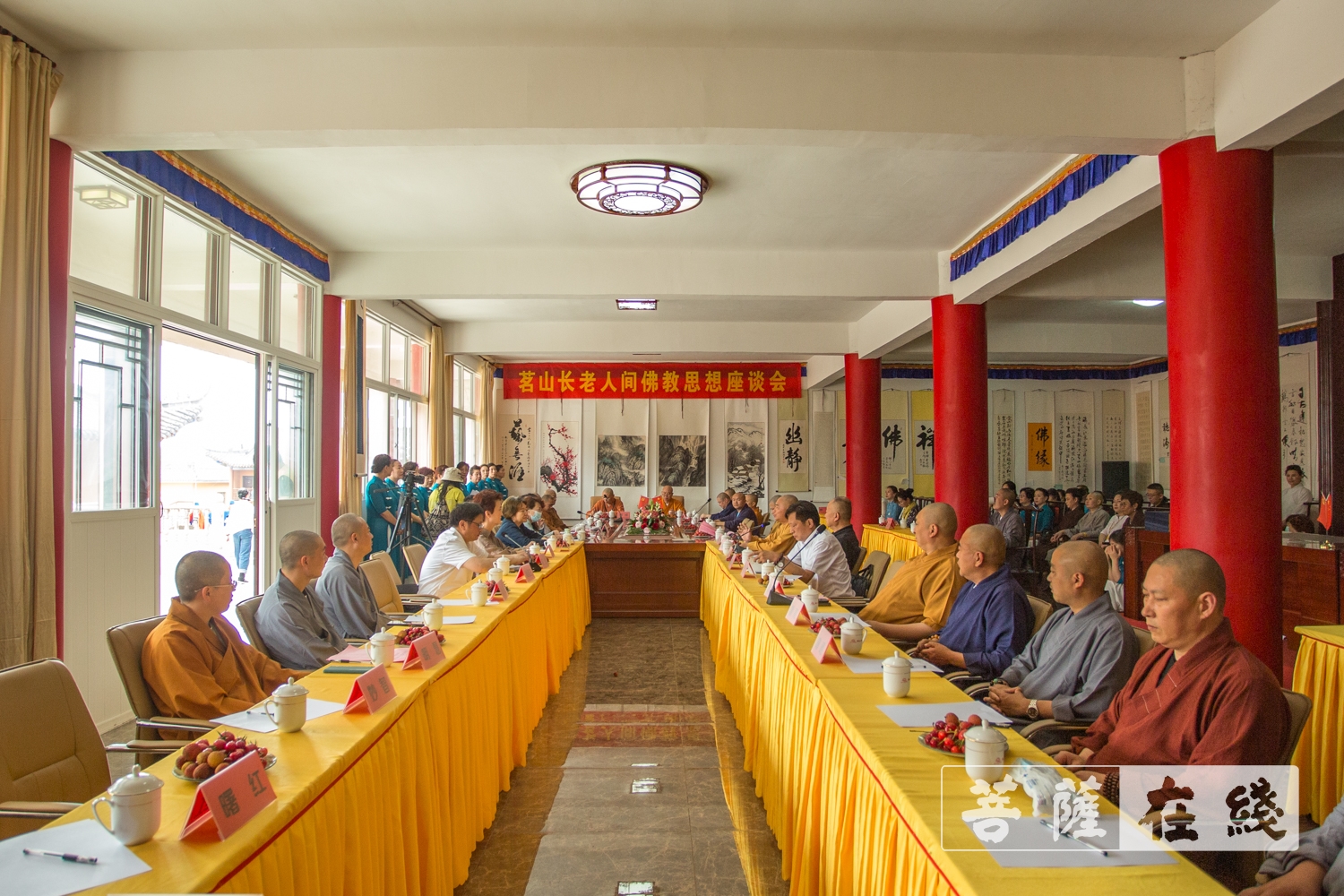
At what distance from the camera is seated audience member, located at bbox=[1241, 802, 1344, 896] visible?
4.40 feet

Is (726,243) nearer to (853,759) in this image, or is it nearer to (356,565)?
(356,565)

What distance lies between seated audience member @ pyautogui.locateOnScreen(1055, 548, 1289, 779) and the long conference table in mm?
304

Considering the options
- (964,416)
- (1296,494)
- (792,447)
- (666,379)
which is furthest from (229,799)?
(792,447)

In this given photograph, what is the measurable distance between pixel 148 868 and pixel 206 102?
128 inches

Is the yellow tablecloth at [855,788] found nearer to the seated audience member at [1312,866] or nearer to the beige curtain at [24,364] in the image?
the seated audience member at [1312,866]

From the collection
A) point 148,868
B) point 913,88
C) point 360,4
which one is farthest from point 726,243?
point 148,868

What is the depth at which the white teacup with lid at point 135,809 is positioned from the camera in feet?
4.10

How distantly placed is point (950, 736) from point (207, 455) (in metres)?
→ 5.08

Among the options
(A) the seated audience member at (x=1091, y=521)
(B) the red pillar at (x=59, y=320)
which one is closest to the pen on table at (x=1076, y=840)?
(B) the red pillar at (x=59, y=320)

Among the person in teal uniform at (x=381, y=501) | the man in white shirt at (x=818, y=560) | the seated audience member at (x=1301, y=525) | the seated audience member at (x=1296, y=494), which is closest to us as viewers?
the man in white shirt at (x=818, y=560)

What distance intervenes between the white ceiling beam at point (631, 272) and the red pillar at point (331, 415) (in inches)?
8.6

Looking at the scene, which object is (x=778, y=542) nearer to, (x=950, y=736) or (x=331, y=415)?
(x=331, y=415)

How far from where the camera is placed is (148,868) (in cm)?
118

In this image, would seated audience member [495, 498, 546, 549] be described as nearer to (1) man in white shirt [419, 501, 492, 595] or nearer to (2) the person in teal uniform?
(2) the person in teal uniform
